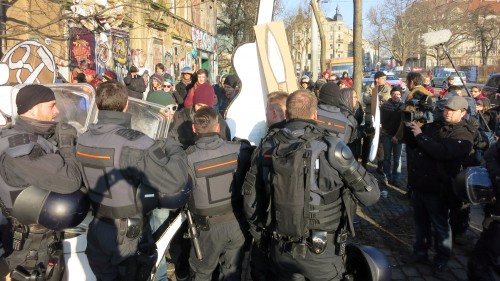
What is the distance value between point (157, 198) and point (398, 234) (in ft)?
12.5

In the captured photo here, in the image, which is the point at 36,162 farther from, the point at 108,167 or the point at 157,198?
the point at 157,198

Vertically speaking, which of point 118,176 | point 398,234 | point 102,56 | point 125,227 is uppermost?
point 102,56

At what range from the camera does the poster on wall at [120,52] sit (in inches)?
520

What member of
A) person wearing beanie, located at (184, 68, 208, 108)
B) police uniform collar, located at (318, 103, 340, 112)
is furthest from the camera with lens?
person wearing beanie, located at (184, 68, 208, 108)

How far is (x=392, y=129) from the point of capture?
6.18m

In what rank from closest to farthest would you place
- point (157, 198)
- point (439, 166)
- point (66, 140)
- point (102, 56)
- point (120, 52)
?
1. point (157, 198)
2. point (66, 140)
3. point (439, 166)
4. point (102, 56)
5. point (120, 52)

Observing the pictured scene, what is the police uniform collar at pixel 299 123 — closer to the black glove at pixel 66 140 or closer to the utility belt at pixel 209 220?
the utility belt at pixel 209 220

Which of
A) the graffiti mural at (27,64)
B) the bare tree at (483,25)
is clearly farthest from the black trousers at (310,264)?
the bare tree at (483,25)

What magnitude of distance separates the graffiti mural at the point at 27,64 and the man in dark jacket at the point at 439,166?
12.7 feet

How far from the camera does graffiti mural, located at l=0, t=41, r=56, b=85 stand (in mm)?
4645

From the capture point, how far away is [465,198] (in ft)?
11.7

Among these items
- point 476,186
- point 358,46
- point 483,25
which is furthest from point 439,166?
point 483,25

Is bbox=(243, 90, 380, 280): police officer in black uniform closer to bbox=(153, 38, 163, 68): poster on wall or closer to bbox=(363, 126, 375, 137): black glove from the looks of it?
bbox=(363, 126, 375, 137): black glove

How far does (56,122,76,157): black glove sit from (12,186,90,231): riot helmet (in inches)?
12.8
